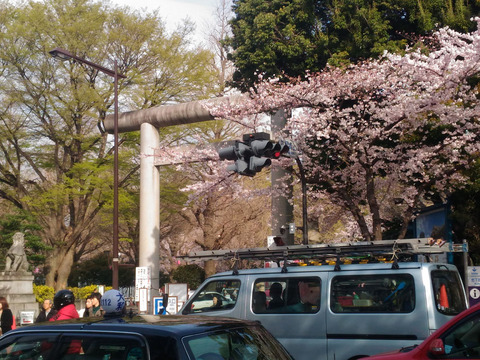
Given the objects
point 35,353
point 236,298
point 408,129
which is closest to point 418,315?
point 236,298

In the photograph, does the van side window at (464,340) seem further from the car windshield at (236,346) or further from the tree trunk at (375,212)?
the tree trunk at (375,212)

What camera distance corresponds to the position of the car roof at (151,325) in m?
4.17

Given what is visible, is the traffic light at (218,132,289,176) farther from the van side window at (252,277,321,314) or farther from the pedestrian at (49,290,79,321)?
the pedestrian at (49,290,79,321)

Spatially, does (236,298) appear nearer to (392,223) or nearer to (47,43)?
(392,223)

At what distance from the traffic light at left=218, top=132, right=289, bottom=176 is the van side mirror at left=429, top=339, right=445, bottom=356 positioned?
5.91 m

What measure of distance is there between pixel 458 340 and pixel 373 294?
10.1 ft

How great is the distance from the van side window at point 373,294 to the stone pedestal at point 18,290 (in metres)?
20.2

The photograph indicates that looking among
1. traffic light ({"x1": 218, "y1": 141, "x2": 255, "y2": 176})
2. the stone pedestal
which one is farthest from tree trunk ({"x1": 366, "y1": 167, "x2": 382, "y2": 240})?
the stone pedestal

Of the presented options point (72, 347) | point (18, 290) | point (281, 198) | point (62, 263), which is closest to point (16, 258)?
point (18, 290)

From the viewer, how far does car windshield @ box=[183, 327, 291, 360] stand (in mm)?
4113

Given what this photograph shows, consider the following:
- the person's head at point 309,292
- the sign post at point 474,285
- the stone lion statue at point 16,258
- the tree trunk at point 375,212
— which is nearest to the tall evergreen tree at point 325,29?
the tree trunk at point 375,212

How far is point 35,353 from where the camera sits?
14.8ft

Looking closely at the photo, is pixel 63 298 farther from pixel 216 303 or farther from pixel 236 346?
pixel 236 346

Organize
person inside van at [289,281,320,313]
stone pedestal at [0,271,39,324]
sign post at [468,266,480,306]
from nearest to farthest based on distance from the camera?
person inside van at [289,281,320,313], sign post at [468,266,480,306], stone pedestal at [0,271,39,324]
